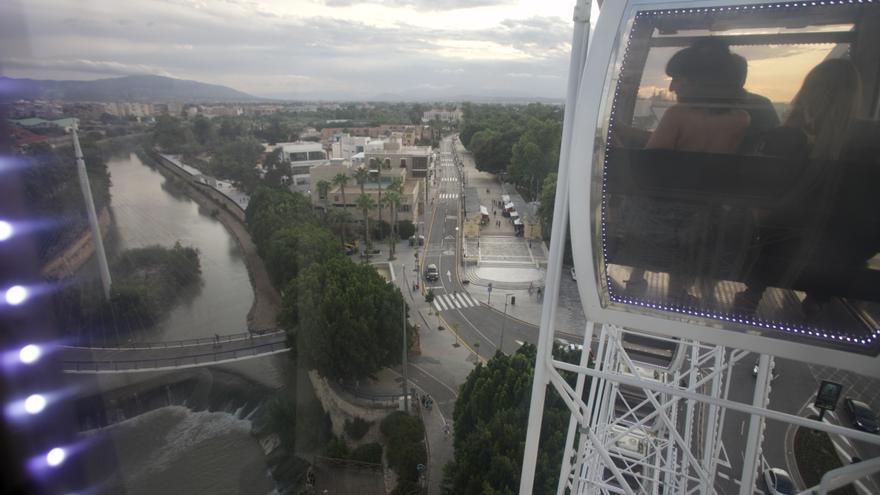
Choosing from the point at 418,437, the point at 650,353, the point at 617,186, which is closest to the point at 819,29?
the point at 617,186

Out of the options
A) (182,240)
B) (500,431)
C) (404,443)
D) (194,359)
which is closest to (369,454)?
(404,443)

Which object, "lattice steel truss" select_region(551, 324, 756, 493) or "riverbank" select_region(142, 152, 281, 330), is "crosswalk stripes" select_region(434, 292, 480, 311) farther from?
"lattice steel truss" select_region(551, 324, 756, 493)

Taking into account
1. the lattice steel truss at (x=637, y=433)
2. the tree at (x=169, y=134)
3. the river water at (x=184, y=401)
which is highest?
the tree at (x=169, y=134)

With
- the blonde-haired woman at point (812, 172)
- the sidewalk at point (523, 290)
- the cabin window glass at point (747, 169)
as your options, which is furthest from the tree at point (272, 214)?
the blonde-haired woman at point (812, 172)

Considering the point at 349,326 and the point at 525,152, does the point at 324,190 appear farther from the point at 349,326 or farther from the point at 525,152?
the point at 349,326

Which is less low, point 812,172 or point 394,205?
point 812,172

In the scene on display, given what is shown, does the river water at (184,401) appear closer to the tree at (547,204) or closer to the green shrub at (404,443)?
the green shrub at (404,443)
